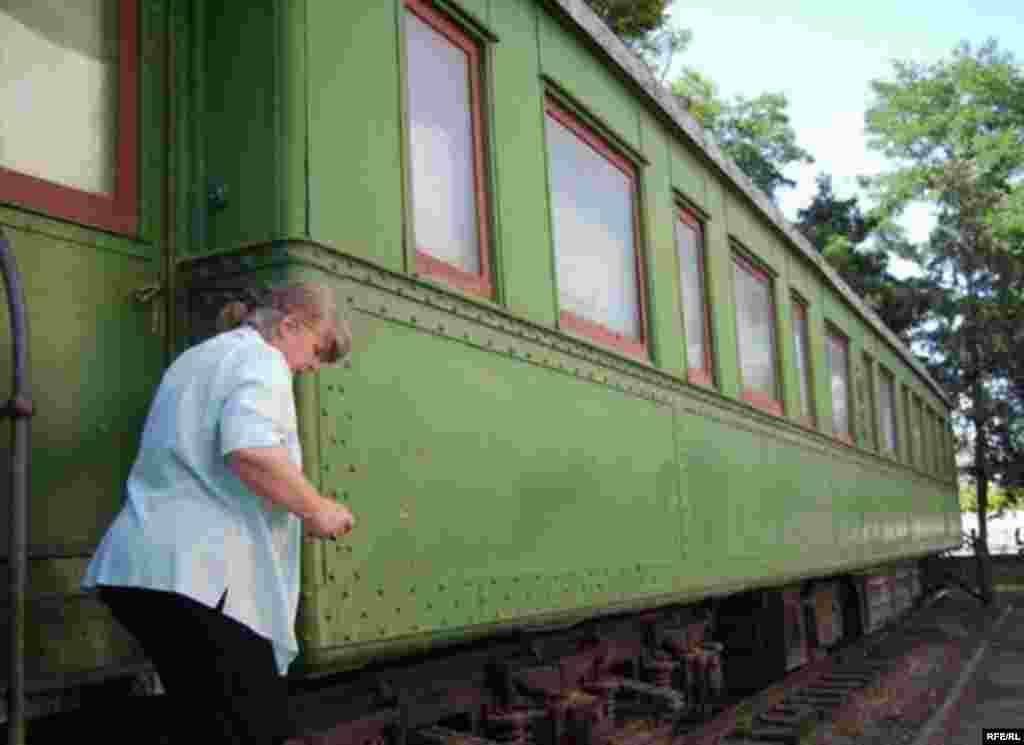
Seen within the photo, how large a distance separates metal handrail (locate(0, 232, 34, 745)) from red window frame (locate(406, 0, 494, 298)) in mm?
1474

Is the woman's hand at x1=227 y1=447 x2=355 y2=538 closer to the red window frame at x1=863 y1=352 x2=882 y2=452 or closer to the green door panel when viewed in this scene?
the green door panel

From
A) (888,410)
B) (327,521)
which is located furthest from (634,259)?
(888,410)

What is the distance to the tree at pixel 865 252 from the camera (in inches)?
1200

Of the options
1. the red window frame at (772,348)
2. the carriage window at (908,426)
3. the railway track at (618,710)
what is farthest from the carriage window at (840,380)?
the carriage window at (908,426)

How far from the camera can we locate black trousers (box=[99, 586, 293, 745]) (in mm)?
2117

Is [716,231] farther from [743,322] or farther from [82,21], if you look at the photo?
[82,21]

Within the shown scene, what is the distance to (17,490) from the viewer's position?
2.15m

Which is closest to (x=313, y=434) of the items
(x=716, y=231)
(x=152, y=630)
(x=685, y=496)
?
(x=152, y=630)

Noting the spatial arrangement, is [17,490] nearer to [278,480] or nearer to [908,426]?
[278,480]

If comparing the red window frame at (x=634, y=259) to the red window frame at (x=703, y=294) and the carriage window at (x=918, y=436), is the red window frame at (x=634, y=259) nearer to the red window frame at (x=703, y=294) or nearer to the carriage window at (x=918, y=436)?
the red window frame at (x=703, y=294)

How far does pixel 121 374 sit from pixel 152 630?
2.48 ft

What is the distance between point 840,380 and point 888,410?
9.65 feet

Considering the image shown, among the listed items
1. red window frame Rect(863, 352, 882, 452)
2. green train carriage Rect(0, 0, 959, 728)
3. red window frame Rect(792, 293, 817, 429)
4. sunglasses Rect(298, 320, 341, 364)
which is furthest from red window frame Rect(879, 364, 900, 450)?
sunglasses Rect(298, 320, 341, 364)

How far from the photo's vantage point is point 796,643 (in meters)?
8.41
